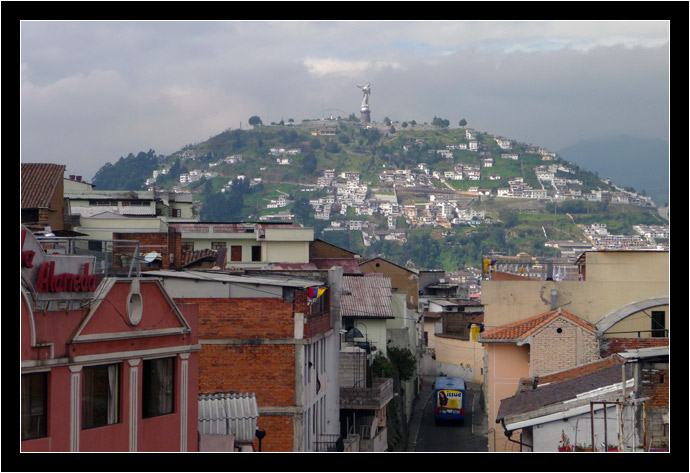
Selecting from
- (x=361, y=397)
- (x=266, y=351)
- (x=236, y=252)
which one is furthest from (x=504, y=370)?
(x=236, y=252)

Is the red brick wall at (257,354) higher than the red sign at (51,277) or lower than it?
lower

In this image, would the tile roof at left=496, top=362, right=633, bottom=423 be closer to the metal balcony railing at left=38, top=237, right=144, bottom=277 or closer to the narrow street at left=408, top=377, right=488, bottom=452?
the metal balcony railing at left=38, top=237, right=144, bottom=277

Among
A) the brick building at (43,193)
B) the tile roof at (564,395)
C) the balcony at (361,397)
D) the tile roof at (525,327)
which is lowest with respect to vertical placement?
the balcony at (361,397)

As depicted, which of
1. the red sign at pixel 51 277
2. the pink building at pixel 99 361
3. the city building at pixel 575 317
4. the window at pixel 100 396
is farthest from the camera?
the city building at pixel 575 317

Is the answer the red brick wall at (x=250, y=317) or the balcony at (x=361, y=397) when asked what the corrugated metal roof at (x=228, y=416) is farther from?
the balcony at (x=361, y=397)

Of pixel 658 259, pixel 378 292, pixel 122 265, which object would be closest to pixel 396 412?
pixel 378 292

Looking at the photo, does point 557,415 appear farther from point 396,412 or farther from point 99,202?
point 99,202

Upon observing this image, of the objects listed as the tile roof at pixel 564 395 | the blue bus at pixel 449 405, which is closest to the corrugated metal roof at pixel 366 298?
the blue bus at pixel 449 405
